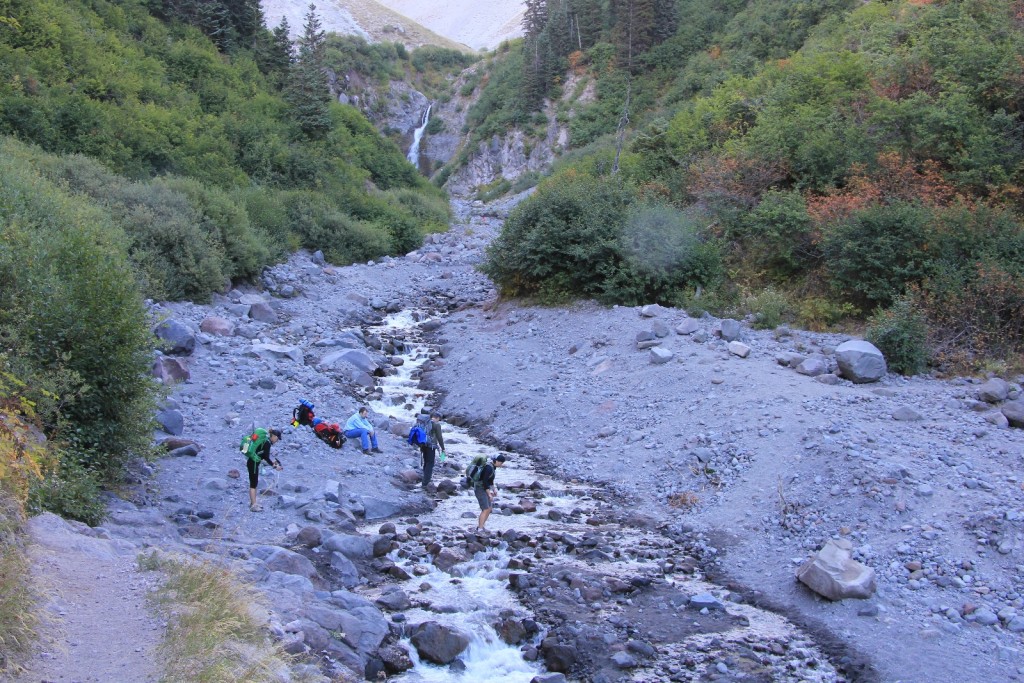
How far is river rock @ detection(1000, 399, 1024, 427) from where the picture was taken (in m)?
11.9

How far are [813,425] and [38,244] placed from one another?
1184 cm

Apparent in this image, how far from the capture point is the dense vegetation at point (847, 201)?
15180mm

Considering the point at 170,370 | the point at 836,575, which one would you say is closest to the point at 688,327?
the point at 836,575

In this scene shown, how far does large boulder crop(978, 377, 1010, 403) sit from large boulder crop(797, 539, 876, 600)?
5.08 m

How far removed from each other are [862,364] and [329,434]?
31.8 feet

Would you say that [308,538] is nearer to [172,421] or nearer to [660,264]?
[172,421]

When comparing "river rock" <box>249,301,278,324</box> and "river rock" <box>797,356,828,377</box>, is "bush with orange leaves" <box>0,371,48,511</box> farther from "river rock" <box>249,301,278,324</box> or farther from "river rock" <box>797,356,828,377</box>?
"river rock" <box>797,356,828,377</box>

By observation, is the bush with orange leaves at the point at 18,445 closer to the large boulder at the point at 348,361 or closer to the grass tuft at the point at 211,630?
the grass tuft at the point at 211,630

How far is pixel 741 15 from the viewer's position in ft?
153

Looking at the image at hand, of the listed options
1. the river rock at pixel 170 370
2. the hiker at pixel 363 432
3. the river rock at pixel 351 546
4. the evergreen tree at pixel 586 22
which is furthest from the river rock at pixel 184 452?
the evergreen tree at pixel 586 22

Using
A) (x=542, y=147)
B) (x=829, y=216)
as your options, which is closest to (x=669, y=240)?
(x=829, y=216)

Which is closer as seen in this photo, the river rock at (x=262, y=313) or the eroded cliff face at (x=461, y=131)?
the river rock at (x=262, y=313)

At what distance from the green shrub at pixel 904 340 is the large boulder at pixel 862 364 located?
1.13 feet

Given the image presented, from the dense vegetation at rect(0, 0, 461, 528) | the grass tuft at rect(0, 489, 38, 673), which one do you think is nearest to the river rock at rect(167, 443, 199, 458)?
the dense vegetation at rect(0, 0, 461, 528)
